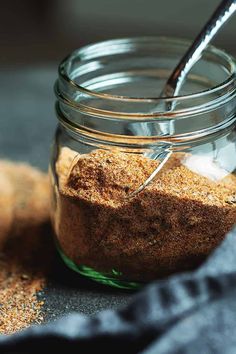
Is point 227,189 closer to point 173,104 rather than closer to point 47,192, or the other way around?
point 173,104

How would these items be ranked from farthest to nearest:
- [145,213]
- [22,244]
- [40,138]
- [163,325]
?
[40,138] < [22,244] < [145,213] < [163,325]

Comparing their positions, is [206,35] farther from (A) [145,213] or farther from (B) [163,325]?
(B) [163,325]

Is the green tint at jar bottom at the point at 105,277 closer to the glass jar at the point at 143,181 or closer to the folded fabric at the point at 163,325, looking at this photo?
the glass jar at the point at 143,181

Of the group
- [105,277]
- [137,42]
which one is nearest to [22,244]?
[105,277]

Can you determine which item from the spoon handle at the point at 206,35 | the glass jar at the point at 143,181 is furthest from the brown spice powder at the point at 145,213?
the spoon handle at the point at 206,35

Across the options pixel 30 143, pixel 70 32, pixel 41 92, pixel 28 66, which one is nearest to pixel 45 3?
pixel 70 32

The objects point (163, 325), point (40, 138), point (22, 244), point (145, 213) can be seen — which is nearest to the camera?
point (163, 325)
